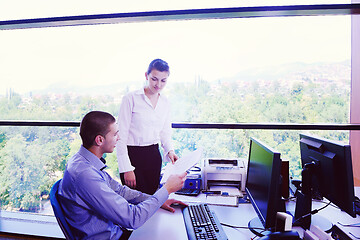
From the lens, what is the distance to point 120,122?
185 cm

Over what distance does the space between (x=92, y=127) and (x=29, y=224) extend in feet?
6.77

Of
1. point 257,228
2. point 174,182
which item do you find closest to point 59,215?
point 174,182

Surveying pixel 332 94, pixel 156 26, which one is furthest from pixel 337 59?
pixel 156 26

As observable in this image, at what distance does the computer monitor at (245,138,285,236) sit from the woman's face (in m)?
0.81

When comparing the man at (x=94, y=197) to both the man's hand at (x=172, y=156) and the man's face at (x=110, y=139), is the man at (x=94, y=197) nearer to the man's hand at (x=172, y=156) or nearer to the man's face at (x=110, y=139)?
the man's face at (x=110, y=139)

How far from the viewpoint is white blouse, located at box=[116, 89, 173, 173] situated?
183 centimetres

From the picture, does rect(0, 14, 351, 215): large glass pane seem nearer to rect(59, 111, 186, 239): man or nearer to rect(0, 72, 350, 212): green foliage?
rect(0, 72, 350, 212): green foliage

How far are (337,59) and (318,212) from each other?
221 cm

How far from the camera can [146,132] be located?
76.0 inches

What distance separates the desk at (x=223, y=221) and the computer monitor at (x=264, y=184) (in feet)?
0.25

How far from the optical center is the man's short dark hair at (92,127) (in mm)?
1240

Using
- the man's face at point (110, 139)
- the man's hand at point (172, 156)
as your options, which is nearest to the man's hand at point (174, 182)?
the man's face at point (110, 139)

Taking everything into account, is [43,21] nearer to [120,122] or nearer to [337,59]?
[120,122]

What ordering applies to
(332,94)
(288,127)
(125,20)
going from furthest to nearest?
(332,94) < (125,20) < (288,127)
